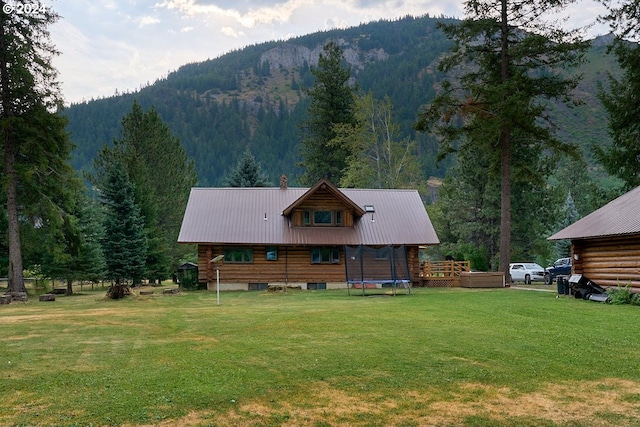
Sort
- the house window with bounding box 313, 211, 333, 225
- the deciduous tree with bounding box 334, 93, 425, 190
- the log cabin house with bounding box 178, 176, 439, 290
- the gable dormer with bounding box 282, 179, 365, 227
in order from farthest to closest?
the deciduous tree with bounding box 334, 93, 425, 190 < the house window with bounding box 313, 211, 333, 225 < the gable dormer with bounding box 282, 179, 365, 227 < the log cabin house with bounding box 178, 176, 439, 290

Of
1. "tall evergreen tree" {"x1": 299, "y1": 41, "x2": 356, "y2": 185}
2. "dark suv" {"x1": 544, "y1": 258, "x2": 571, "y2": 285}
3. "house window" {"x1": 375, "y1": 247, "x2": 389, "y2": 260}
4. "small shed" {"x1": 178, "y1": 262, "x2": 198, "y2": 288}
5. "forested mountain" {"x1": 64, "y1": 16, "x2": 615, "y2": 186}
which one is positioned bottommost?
"dark suv" {"x1": 544, "y1": 258, "x2": 571, "y2": 285}

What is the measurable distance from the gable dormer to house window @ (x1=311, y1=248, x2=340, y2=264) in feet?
5.70

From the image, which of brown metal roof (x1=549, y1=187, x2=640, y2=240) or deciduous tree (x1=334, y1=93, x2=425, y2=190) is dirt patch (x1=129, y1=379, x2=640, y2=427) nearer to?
brown metal roof (x1=549, y1=187, x2=640, y2=240)

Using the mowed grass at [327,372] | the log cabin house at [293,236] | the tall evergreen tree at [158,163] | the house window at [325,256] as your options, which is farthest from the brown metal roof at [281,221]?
the mowed grass at [327,372]

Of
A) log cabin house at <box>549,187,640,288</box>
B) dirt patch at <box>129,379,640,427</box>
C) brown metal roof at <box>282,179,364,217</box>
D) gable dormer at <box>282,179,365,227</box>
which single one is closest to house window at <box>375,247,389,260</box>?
log cabin house at <box>549,187,640,288</box>

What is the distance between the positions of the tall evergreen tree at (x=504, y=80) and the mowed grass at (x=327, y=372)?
53.6 feet

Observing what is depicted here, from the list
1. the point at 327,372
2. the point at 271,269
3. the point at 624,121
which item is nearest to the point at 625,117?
the point at 624,121

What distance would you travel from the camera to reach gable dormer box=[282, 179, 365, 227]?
109ft

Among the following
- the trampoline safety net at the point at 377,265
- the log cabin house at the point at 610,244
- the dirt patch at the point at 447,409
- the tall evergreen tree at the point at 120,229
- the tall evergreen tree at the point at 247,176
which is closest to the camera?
the dirt patch at the point at 447,409

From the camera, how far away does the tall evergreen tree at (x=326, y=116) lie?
54.4 metres

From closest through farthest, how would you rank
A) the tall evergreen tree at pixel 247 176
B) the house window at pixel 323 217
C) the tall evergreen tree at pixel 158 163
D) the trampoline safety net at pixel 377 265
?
the trampoline safety net at pixel 377 265 < the house window at pixel 323 217 < the tall evergreen tree at pixel 158 163 < the tall evergreen tree at pixel 247 176

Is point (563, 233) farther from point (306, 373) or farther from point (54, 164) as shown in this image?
point (54, 164)

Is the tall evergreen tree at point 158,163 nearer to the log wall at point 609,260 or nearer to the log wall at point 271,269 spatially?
the log wall at point 271,269

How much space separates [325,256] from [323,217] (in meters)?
2.56
